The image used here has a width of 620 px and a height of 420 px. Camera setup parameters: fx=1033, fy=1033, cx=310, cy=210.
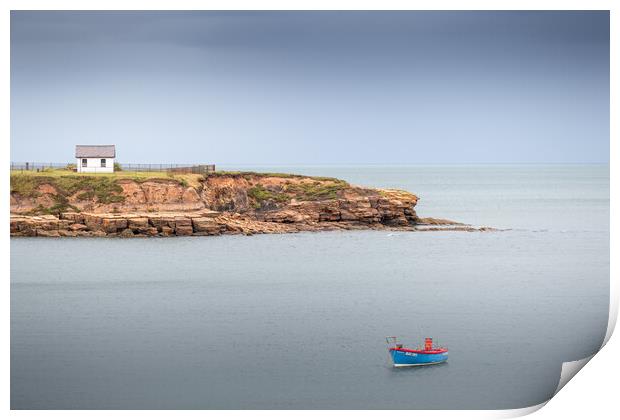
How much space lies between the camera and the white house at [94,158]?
104 ft

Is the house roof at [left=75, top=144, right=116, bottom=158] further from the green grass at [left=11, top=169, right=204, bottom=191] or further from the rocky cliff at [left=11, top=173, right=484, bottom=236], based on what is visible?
the rocky cliff at [left=11, top=173, right=484, bottom=236]

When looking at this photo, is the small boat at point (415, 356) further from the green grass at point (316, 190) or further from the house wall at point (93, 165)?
the house wall at point (93, 165)

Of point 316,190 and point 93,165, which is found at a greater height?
point 93,165

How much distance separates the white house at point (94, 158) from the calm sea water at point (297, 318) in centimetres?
491

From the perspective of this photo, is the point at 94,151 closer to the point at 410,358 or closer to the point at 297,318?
the point at 297,318

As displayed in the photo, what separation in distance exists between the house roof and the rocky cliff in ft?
7.07

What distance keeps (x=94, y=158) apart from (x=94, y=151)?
0.32 meters

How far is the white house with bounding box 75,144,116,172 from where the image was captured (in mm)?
31594

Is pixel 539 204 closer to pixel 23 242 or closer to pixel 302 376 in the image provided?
pixel 23 242

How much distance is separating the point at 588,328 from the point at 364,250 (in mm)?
9863

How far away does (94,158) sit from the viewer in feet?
104

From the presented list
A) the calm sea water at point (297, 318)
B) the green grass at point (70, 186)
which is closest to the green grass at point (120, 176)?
the green grass at point (70, 186)

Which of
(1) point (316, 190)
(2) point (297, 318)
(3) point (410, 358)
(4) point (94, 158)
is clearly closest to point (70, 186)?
(4) point (94, 158)
